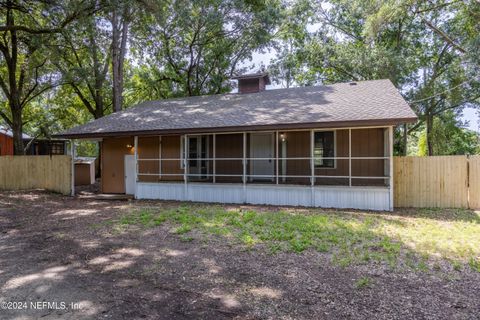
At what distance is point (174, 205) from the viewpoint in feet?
34.1

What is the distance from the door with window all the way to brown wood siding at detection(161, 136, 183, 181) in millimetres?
461

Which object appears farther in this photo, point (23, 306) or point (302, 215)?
point (302, 215)

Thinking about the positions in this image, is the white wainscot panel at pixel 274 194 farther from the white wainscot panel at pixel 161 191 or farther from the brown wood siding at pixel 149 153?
the brown wood siding at pixel 149 153

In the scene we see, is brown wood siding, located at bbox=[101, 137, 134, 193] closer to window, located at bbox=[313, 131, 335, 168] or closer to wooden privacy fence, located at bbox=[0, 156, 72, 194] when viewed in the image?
wooden privacy fence, located at bbox=[0, 156, 72, 194]

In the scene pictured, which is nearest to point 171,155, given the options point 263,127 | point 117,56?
point 263,127

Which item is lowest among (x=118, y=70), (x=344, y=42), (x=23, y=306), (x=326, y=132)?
(x=23, y=306)

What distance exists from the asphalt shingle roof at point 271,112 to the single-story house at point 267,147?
4 cm

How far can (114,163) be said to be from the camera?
13.6 meters

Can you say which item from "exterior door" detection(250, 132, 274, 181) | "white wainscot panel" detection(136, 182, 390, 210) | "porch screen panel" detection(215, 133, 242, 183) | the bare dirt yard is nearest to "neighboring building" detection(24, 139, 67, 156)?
"white wainscot panel" detection(136, 182, 390, 210)

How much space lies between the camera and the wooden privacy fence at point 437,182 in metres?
9.67

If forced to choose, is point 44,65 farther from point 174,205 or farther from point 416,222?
point 416,222

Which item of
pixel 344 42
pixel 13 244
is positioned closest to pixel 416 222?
pixel 13 244

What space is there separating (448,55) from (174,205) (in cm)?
1911

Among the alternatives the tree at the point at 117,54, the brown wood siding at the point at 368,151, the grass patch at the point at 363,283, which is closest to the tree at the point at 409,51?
the brown wood siding at the point at 368,151
